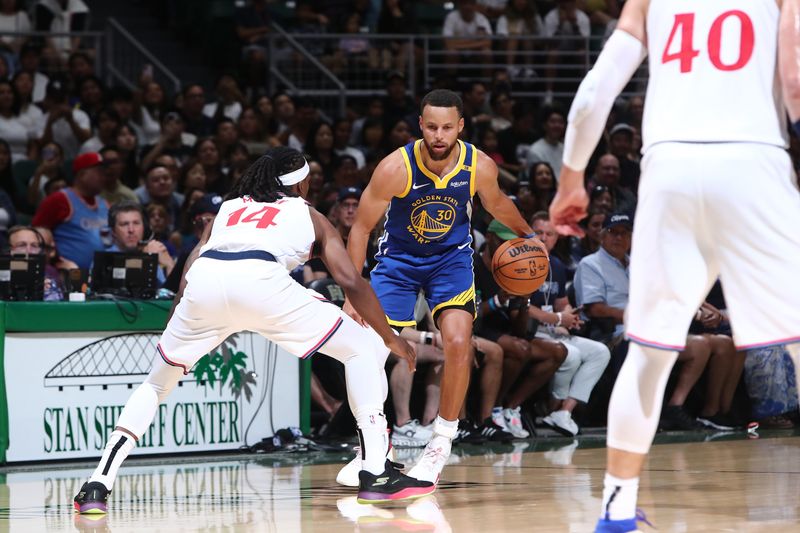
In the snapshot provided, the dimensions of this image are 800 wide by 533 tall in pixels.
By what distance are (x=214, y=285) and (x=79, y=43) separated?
8.90 m

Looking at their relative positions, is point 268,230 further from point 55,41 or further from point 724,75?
point 55,41

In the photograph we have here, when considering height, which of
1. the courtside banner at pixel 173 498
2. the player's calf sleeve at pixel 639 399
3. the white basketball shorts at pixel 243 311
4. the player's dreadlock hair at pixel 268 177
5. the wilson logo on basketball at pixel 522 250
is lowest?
the courtside banner at pixel 173 498

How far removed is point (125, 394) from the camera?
26.1ft

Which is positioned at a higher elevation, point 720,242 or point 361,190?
point 361,190

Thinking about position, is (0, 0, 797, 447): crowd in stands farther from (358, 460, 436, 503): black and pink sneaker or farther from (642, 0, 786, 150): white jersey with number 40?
(642, 0, 786, 150): white jersey with number 40

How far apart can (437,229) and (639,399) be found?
2.66m

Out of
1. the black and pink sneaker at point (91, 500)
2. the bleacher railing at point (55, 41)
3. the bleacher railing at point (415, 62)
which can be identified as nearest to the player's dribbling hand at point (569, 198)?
the black and pink sneaker at point (91, 500)

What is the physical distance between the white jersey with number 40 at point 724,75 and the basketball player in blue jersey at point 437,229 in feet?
7.68

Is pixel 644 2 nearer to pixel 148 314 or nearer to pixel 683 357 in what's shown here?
pixel 148 314

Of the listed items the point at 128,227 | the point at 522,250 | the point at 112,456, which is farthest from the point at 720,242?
the point at 128,227

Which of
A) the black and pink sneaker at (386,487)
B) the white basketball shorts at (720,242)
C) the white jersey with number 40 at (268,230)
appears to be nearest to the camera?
the white basketball shorts at (720,242)

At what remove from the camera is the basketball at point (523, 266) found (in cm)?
707

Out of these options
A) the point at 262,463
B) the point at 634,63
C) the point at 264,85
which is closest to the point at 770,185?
the point at 634,63

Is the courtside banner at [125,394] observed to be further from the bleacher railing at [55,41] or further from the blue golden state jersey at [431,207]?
the bleacher railing at [55,41]
